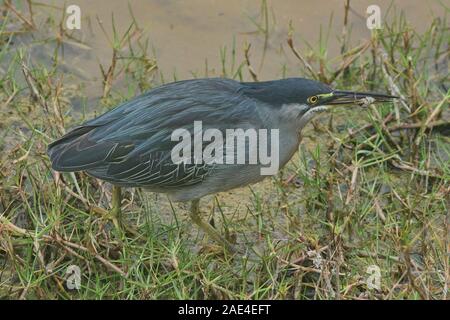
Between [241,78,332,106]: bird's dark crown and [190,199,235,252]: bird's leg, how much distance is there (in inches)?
28.4

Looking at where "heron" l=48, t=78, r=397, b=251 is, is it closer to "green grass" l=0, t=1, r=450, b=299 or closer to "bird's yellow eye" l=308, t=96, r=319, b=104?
"bird's yellow eye" l=308, t=96, r=319, b=104

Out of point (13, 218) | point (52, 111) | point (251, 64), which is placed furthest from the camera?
point (251, 64)

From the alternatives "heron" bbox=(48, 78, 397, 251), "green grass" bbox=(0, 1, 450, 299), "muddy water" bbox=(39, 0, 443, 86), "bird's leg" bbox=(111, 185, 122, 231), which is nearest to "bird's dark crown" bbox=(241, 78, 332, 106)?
"heron" bbox=(48, 78, 397, 251)

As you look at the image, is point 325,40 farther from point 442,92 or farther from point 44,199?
point 44,199

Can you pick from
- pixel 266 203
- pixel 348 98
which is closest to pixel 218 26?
pixel 266 203

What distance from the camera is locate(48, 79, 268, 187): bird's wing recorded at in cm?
558

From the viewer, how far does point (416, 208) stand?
6.04 meters

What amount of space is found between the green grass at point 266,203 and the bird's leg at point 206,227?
57 mm

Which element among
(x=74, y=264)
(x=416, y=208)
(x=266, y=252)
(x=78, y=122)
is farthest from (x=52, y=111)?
(x=416, y=208)

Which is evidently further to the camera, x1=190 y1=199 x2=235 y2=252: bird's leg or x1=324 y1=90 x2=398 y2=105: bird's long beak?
x1=190 y1=199 x2=235 y2=252: bird's leg

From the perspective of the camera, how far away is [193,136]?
5.57 metres

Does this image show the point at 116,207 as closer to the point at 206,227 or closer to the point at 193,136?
the point at 206,227

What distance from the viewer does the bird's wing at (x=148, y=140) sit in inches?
220
